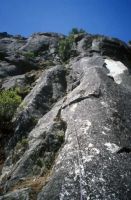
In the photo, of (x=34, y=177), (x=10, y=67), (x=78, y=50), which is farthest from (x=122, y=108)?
(x=78, y=50)

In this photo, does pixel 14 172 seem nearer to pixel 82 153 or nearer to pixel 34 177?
pixel 34 177

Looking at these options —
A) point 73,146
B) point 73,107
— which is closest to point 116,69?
point 73,107

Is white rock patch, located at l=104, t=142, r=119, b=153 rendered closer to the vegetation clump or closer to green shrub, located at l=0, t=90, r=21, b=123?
green shrub, located at l=0, t=90, r=21, b=123

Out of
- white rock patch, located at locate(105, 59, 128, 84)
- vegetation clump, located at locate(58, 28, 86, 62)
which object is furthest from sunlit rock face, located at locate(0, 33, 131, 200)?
vegetation clump, located at locate(58, 28, 86, 62)

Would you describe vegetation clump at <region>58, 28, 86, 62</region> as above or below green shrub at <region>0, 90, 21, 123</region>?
above

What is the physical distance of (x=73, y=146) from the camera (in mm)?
14945

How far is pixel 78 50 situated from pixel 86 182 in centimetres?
4402

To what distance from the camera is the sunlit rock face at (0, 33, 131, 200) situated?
11773 millimetres

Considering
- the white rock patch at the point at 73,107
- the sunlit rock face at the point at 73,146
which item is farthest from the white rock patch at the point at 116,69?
the white rock patch at the point at 73,107

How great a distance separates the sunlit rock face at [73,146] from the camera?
38.6 ft

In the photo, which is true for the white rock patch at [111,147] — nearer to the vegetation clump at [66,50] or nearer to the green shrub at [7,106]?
the green shrub at [7,106]

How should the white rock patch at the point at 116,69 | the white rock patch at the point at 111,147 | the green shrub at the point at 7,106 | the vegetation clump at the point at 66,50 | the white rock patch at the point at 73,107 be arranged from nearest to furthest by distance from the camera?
the white rock patch at the point at 111,147
the white rock patch at the point at 73,107
the green shrub at the point at 7,106
the white rock patch at the point at 116,69
the vegetation clump at the point at 66,50

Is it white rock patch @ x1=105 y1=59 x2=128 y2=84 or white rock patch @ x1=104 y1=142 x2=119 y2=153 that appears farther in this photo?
white rock patch @ x1=105 y1=59 x2=128 y2=84

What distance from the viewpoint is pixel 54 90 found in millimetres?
29031
